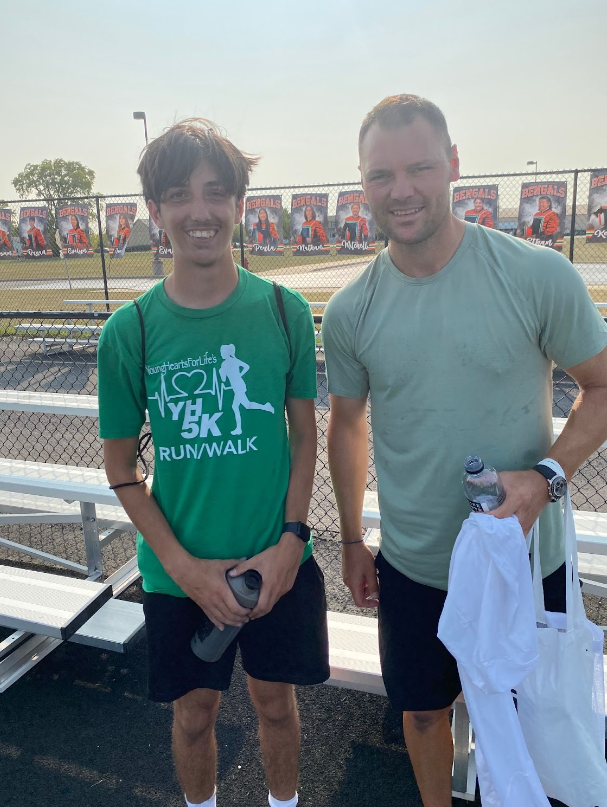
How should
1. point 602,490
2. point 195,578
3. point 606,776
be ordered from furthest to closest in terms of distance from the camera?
1. point 602,490
2. point 195,578
3. point 606,776

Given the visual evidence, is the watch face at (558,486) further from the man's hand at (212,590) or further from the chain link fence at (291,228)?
the chain link fence at (291,228)

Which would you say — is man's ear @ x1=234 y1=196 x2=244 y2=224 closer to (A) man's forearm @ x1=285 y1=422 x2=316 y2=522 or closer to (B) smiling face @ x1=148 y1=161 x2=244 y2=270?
(B) smiling face @ x1=148 y1=161 x2=244 y2=270

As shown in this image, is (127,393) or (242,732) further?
(242,732)

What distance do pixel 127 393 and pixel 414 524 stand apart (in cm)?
87

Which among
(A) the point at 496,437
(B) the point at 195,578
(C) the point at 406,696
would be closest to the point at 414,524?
(A) the point at 496,437

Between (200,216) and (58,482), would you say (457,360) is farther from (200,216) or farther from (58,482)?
(58,482)

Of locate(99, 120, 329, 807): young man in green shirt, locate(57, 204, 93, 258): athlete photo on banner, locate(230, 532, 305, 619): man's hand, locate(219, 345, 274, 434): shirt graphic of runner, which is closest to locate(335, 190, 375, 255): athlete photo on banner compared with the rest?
locate(57, 204, 93, 258): athlete photo on banner

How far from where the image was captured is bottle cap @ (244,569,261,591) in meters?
1.61

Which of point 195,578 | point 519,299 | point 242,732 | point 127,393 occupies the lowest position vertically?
point 242,732

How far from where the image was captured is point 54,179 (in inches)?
2132

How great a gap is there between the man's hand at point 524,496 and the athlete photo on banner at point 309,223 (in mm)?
8177

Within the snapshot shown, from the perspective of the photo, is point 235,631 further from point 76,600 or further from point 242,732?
point 76,600

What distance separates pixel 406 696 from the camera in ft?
5.66

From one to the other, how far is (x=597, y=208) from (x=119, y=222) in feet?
25.8
